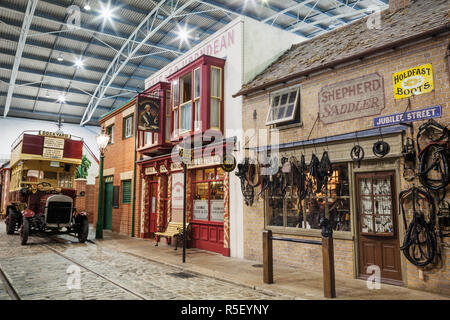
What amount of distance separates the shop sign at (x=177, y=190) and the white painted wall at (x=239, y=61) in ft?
9.72

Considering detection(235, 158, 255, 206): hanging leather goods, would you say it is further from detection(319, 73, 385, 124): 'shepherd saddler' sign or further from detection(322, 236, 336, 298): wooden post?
detection(322, 236, 336, 298): wooden post

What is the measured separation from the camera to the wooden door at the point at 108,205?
18500 mm

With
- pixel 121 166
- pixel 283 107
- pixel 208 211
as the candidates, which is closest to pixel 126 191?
pixel 121 166

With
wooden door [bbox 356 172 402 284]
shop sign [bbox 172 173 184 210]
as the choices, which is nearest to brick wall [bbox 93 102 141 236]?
shop sign [bbox 172 173 184 210]

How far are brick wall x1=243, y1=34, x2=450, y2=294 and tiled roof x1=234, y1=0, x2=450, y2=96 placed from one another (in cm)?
24

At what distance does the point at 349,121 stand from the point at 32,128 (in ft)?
110

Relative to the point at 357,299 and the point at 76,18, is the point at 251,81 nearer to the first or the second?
the point at 357,299

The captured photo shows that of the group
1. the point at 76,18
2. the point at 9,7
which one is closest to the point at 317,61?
the point at 76,18

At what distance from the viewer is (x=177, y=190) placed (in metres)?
13.0

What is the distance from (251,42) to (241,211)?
5.49 meters

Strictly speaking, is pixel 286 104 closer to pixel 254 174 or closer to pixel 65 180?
pixel 254 174

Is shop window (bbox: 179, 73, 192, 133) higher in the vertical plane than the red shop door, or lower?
higher

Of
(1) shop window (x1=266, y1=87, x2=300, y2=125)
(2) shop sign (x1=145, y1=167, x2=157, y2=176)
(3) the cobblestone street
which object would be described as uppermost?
(1) shop window (x1=266, y1=87, x2=300, y2=125)

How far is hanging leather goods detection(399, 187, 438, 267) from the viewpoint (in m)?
5.96
